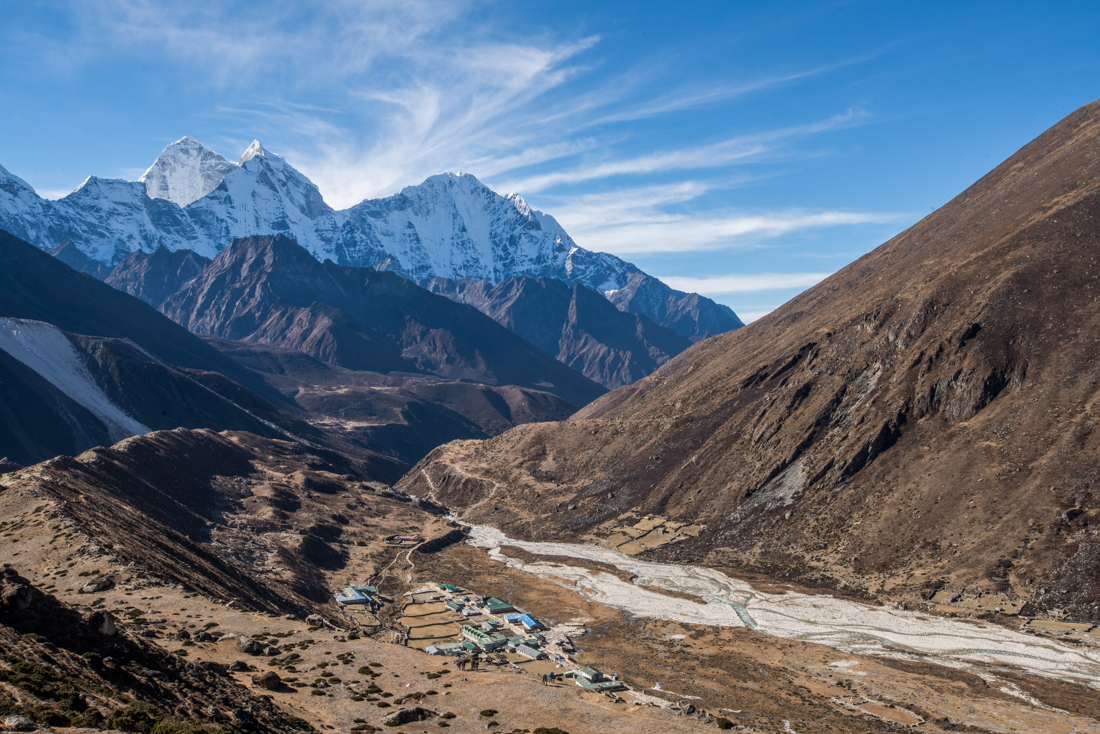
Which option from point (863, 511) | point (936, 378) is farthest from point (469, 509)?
point (936, 378)

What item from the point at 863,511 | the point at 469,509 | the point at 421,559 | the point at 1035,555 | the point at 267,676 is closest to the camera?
the point at 267,676

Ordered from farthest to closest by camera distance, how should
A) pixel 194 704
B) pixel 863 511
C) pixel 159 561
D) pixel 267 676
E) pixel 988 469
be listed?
pixel 863 511, pixel 988 469, pixel 159 561, pixel 267 676, pixel 194 704

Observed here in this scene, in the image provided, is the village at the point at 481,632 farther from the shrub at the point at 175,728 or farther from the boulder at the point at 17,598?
the boulder at the point at 17,598

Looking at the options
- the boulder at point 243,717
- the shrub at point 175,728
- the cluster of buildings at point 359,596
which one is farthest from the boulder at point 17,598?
the cluster of buildings at point 359,596

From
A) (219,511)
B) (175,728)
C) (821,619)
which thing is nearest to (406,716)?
(175,728)

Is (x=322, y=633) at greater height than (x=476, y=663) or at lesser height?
greater

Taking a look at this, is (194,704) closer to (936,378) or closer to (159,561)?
(159,561)

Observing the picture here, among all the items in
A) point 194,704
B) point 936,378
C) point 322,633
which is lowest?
point 322,633
